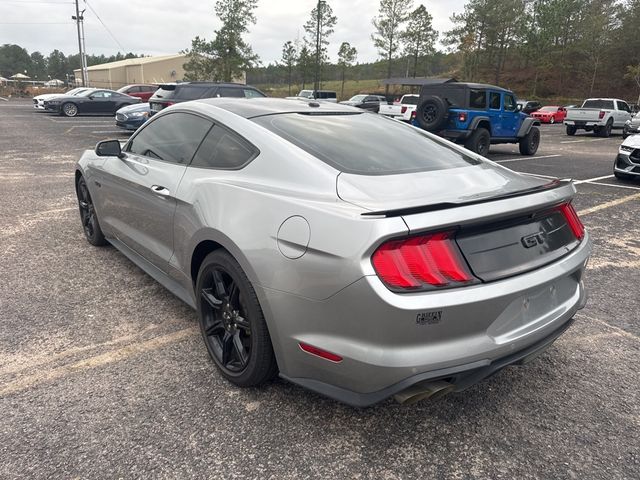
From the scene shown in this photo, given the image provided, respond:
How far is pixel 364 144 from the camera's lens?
2.75 meters

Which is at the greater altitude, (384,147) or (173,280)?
(384,147)

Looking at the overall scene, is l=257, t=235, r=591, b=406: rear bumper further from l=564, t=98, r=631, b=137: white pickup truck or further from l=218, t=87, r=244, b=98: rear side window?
l=564, t=98, r=631, b=137: white pickup truck

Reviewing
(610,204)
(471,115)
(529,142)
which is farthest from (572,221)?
(529,142)

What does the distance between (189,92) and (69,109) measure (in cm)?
1273

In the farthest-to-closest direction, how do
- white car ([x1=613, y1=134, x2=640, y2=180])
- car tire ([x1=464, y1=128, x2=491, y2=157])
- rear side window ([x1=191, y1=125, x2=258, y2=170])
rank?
car tire ([x1=464, y1=128, x2=491, y2=157]), white car ([x1=613, y1=134, x2=640, y2=180]), rear side window ([x1=191, y1=125, x2=258, y2=170])

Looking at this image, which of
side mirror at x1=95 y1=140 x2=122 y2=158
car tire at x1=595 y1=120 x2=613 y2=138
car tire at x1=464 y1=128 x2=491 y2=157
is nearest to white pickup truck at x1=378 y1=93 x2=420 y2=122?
car tire at x1=464 y1=128 x2=491 y2=157

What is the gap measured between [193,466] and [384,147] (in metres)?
1.91

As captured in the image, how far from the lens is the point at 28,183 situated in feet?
25.4

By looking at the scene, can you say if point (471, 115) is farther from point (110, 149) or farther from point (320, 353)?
point (320, 353)

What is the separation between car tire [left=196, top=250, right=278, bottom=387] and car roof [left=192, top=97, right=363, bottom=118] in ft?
3.31

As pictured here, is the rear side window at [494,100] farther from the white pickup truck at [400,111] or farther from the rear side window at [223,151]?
the rear side window at [223,151]

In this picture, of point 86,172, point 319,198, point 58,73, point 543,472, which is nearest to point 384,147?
point 319,198

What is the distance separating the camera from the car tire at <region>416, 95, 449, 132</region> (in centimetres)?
1175

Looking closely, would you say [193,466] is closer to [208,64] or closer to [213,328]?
[213,328]
